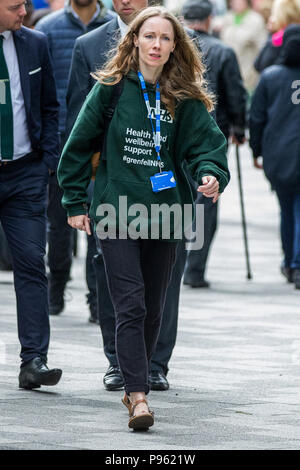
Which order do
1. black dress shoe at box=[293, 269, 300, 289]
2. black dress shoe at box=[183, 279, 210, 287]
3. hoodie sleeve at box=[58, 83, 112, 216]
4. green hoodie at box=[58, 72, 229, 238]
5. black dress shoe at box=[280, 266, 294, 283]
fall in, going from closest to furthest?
green hoodie at box=[58, 72, 229, 238] → hoodie sleeve at box=[58, 83, 112, 216] → black dress shoe at box=[293, 269, 300, 289] → black dress shoe at box=[183, 279, 210, 287] → black dress shoe at box=[280, 266, 294, 283]

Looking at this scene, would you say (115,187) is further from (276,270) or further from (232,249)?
(232,249)

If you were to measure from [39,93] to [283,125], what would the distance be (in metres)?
4.78

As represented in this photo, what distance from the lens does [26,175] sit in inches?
297

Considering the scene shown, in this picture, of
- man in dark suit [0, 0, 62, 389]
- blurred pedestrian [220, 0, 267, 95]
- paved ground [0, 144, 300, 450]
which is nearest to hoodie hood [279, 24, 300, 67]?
paved ground [0, 144, 300, 450]

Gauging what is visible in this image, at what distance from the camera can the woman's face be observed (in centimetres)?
662

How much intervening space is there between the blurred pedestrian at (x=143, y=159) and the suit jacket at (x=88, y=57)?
1219 millimetres

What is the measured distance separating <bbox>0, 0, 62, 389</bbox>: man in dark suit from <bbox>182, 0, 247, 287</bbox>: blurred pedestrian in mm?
4067

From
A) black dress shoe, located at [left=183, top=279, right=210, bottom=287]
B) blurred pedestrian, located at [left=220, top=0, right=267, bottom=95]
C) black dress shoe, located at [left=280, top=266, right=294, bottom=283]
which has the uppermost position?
black dress shoe, located at [left=183, top=279, right=210, bottom=287]

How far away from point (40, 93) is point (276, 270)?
19.6 ft

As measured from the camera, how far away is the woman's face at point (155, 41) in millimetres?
6621

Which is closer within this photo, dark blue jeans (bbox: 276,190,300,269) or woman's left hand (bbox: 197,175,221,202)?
woman's left hand (bbox: 197,175,221,202)

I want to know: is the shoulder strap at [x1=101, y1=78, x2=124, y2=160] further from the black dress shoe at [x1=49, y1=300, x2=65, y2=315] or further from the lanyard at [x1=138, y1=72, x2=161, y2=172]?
the black dress shoe at [x1=49, y1=300, x2=65, y2=315]

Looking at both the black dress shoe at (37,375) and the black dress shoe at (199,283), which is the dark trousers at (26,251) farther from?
the black dress shoe at (199,283)

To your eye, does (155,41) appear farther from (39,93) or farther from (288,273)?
(288,273)
